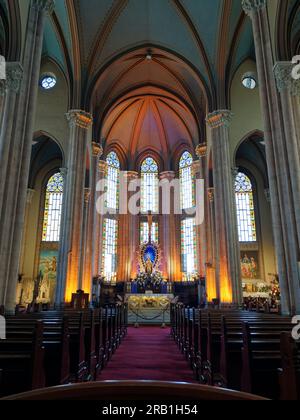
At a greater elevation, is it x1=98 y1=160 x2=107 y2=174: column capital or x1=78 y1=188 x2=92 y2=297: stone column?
x1=98 y1=160 x2=107 y2=174: column capital

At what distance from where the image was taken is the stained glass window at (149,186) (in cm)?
2927

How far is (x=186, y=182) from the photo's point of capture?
92.4 feet

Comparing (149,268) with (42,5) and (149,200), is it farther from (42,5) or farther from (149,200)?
(42,5)

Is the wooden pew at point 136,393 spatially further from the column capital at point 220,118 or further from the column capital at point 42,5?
the column capital at point 220,118

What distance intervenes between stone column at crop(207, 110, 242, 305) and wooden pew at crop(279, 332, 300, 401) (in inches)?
530

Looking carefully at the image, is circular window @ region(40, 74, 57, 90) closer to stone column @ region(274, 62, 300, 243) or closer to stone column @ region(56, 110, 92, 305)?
stone column @ region(56, 110, 92, 305)

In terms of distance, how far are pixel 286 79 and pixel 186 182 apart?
60.5 feet

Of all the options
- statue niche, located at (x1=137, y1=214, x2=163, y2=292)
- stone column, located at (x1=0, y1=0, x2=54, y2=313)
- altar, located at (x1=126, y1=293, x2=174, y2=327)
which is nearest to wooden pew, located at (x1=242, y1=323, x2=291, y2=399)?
stone column, located at (x1=0, y1=0, x2=54, y2=313)

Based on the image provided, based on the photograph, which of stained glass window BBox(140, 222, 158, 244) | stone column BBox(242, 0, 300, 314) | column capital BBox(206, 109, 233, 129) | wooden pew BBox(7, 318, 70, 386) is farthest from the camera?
stained glass window BBox(140, 222, 158, 244)

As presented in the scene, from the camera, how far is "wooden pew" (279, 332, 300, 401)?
189 centimetres

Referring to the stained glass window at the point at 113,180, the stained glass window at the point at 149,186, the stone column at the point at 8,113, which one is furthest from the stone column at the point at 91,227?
the stone column at the point at 8,113

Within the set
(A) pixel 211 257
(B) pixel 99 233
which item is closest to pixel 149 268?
(B) pixel 99 233
